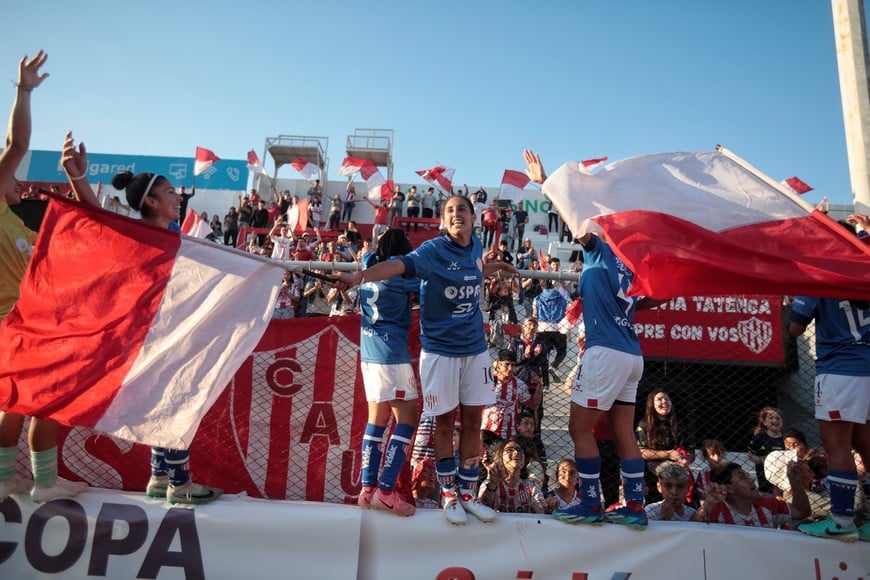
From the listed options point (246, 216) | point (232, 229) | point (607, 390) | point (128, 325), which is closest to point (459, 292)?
point (607, 390)

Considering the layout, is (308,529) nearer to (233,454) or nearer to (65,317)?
(233,454)

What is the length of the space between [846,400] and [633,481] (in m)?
1.36

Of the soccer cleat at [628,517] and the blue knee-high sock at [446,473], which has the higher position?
the blue knee-high sock at [446,473]

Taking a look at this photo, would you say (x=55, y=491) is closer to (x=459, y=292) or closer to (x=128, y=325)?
(x=128, y=325)

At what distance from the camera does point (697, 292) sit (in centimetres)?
342

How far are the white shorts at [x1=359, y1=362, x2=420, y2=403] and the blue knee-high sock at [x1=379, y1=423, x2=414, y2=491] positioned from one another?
23cm

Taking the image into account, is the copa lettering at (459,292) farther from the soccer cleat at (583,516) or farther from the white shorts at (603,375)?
the soccer cleat at (583,516)

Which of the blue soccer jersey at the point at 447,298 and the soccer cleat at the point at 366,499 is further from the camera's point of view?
the blue soccer jersey at the point at 447,298

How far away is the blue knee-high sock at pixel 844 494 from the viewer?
3.29 m

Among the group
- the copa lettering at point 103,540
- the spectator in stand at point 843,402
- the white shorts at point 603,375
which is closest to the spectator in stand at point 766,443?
the spectator in stand at point 843,402

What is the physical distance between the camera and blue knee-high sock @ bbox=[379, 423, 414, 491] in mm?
3309

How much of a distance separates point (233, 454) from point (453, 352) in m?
1.87

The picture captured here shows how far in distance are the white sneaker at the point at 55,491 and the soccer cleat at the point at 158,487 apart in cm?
39

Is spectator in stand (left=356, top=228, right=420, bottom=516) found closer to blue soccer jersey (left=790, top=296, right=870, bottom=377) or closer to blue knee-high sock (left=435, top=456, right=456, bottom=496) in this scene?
blue knee-high sock (left=435, top=456, right=456, bottom=496)
